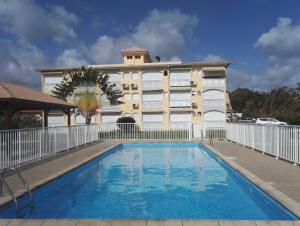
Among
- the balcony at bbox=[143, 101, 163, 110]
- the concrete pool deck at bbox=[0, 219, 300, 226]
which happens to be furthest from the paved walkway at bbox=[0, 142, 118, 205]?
the balcony at bbox=[143, 101, 163, 110]

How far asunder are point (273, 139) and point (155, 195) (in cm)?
668

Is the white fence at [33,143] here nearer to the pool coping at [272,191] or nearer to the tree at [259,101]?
the pool coping at [272,191]

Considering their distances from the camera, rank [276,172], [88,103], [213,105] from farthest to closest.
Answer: [213,105] < [88,103] < [276,172]

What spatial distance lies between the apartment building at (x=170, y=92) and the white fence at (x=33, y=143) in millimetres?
30885

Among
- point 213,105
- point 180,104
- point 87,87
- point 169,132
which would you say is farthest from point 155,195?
point 213,105

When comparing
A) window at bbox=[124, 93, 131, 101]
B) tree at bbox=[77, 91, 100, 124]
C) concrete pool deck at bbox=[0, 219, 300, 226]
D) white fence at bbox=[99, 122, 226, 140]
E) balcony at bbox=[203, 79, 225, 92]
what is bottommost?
concrete pool deck at bbox=[0, 219, 300, 226]

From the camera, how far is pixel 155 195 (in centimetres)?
966

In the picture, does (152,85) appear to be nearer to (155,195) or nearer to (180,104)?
(180,104)

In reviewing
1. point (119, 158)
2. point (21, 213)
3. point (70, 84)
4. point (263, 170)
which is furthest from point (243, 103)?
point (21, 213)

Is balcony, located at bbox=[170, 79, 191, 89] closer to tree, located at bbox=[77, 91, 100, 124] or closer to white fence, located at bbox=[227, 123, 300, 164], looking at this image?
tree, located at bbox=[77, 91, 100, 124]

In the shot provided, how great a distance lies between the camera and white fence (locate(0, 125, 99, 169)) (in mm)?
11102

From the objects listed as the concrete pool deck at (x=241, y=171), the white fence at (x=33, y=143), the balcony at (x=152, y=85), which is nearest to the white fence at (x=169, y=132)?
the white fence at (x=33, y=143)

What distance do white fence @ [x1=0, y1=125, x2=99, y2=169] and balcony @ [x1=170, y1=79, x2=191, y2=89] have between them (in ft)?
102

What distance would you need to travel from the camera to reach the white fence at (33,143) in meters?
11.1
